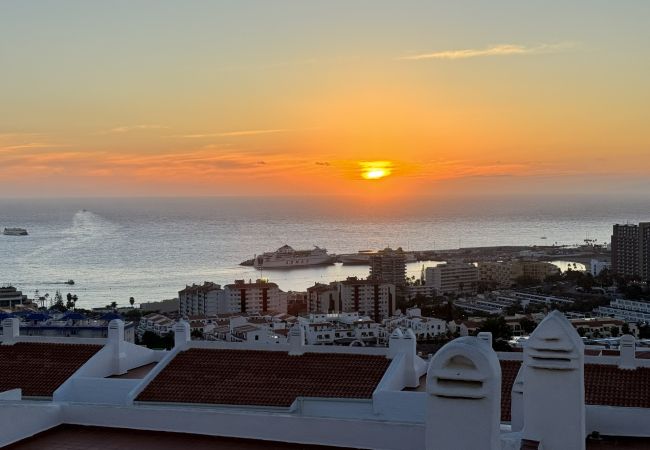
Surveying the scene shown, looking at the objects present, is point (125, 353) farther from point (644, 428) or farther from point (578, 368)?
point (578, 368)

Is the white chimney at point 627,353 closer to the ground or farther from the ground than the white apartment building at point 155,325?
farther from the ground

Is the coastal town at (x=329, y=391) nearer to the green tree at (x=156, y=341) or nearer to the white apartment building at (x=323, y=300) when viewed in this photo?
the green tree at (x=156, y=341)

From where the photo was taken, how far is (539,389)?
4.65 meters

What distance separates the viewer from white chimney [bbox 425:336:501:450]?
3.73 metres

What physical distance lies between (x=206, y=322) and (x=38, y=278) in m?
48.2

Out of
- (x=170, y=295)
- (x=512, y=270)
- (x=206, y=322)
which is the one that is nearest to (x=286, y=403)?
(x=206, y=322)

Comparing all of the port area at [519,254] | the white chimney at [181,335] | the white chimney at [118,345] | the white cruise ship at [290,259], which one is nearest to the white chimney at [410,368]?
the white chimney at [181,335]

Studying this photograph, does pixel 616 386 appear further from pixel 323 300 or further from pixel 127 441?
pixel 323 300

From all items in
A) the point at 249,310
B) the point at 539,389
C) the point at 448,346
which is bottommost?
the point at 249,310

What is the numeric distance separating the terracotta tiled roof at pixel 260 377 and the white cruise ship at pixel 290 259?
93167 mm

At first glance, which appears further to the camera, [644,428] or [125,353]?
[125,353]

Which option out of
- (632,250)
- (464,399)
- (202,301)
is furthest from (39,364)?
(632,250)

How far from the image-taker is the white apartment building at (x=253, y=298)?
192ft

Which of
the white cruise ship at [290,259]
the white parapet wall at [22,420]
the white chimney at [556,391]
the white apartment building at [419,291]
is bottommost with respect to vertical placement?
the white apartment building at [419,291]
